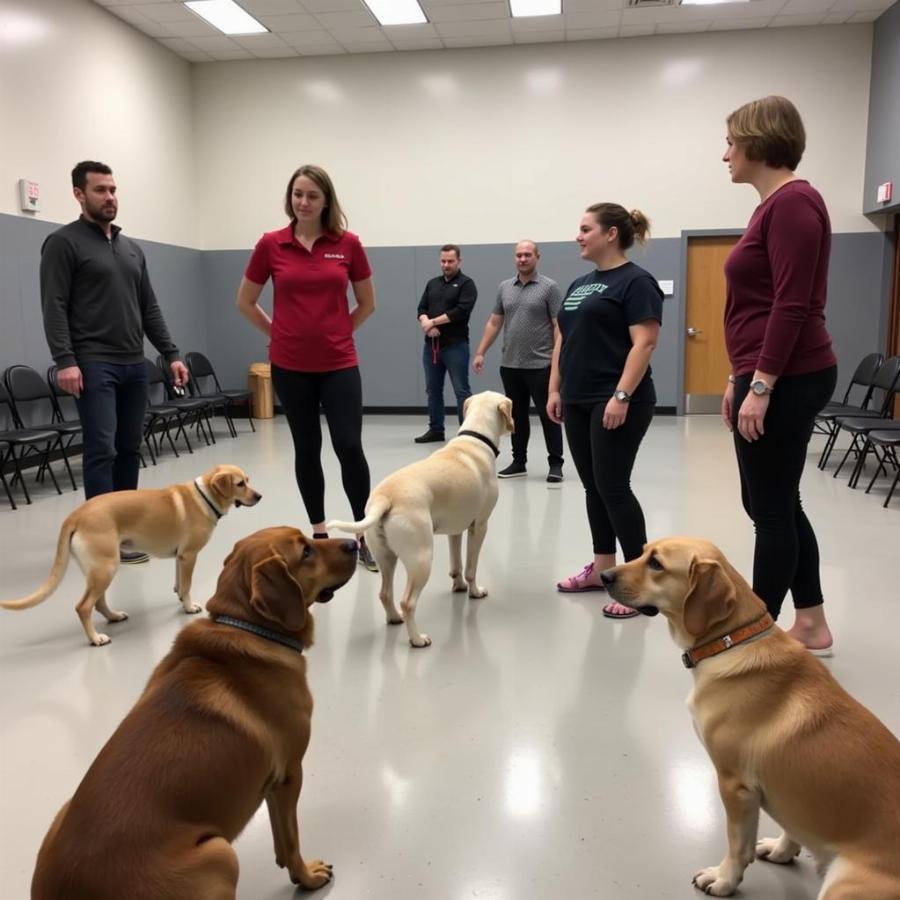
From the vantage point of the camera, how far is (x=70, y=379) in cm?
337

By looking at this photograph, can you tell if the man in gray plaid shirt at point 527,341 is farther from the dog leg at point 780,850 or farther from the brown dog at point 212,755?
the brown dog at point 212,755

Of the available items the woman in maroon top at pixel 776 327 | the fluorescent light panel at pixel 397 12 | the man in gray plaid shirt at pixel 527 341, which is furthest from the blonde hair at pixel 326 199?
the fluorescent light panel at pixel 397 12

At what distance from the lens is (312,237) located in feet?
10.4

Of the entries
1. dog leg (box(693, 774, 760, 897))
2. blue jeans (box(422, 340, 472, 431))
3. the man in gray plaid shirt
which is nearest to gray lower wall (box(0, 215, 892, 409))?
blue jeans (box(422, 340, 472, 431))

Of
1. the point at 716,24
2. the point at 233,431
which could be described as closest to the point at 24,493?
the point at 233,431

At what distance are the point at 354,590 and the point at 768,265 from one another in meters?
2.01

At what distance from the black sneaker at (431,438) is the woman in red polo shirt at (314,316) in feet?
12.2

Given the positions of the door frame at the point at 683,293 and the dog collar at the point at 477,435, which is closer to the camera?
the dog collar at the point at 477,435

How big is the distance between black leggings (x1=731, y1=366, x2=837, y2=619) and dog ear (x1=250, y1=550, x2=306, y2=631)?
53.2 inches

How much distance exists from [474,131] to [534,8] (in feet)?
4.75

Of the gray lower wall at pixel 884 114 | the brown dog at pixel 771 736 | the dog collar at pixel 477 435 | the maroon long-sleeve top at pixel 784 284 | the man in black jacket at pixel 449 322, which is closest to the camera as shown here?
the brown dog at pixel 771 736

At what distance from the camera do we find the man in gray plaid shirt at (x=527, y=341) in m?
5.34

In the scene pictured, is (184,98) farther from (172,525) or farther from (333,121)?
(172,525)

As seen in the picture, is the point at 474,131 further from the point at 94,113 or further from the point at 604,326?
the point at 604,326
